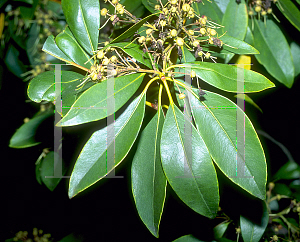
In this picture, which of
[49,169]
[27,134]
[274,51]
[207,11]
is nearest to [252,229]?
[274,51]

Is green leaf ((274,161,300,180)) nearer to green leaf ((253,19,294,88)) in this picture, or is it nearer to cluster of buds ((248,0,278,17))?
green leaf ((253,19,294,88))

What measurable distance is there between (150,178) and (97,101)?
1.00ft

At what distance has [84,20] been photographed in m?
0.82

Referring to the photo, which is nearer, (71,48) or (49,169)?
(71,48)

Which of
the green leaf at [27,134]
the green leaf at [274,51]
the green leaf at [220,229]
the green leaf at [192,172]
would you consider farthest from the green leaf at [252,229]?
the green leaf at [27,134]

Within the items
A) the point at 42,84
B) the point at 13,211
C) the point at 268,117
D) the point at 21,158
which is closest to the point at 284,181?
the point at 268,117

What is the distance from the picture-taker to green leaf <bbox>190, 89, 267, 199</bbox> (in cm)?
69

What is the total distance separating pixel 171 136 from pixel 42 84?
0.45 meters

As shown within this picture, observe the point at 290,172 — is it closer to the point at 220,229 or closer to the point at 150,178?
the point at 220,229

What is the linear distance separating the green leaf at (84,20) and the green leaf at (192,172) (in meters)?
0.41

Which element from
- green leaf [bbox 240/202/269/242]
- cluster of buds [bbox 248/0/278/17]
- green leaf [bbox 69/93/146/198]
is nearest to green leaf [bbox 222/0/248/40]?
cluster of buds [bbox 248/0/278/17]

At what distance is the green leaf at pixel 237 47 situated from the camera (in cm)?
77

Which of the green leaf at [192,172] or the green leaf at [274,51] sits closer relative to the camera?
the green leaf at [192,172]

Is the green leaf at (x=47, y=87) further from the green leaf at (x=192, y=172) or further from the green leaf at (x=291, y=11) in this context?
the green leaf at (x=291, y=11)
